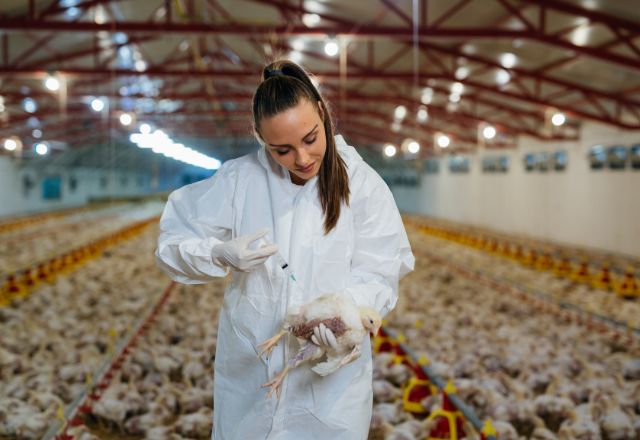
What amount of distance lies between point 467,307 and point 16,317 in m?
5.40

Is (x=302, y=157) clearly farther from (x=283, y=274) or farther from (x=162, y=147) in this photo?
(x=162, y=147)

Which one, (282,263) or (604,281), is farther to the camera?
(604,281)

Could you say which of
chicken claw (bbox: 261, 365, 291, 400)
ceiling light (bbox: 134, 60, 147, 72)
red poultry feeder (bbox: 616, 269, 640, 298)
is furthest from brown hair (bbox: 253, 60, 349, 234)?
ceiling light (bbox: 134, 60, 147, 72)

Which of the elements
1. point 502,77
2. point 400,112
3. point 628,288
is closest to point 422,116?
point 400,112

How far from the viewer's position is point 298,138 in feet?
5.69

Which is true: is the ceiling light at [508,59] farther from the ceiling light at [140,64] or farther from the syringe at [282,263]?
the syringe at [282,263]

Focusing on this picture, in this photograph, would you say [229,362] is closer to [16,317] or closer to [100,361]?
[100,361]

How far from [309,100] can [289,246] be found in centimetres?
43

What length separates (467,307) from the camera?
308 inches

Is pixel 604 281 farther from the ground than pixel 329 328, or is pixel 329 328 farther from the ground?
pixel 329 328

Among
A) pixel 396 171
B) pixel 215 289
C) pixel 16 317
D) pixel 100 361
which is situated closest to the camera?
pixel 100 361

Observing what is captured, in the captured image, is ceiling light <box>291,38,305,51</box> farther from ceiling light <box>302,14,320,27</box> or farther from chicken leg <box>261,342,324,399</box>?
chicken leg <box>261,342,324,399</box>

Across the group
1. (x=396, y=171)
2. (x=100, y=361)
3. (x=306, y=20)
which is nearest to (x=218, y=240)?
(x=100, y=361)

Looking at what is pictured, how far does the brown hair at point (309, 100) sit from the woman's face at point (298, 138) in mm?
22
